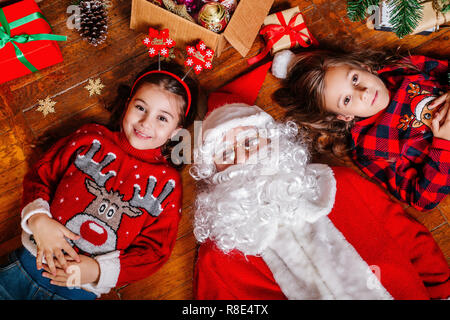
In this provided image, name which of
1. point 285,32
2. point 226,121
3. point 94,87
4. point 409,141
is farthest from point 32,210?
point 409,141

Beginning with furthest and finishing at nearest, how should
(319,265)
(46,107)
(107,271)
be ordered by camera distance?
(46,107), (107,271), (319,265)

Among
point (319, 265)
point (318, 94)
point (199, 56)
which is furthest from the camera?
point (199, 56)

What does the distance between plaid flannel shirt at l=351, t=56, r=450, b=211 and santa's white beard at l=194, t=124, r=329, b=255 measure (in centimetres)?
51

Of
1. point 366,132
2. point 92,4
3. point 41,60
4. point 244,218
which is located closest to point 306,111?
point 366,132

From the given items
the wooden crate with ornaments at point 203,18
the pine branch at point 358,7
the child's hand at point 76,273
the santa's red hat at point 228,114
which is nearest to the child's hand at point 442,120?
the pine branch at point 358,7

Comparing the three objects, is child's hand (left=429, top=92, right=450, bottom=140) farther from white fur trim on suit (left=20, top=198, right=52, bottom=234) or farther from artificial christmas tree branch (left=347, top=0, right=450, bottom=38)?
white fur trim on suit (left=20, top=198, right=52, bottom=234)

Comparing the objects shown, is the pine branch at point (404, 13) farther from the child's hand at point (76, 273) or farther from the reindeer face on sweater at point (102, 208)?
the child's hand at point (76, 273)

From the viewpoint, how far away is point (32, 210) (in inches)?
63.0

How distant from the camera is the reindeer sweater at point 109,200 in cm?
166

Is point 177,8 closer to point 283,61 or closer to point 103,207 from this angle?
point 283,61

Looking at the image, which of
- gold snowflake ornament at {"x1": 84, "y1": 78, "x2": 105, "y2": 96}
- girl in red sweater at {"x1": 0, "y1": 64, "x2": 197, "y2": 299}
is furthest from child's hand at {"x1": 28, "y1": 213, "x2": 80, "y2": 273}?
gold snowflake ornament at {"x1": 84, "y1": 78, "x2": 105, "y2": 96}

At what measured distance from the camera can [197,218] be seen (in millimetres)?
1668

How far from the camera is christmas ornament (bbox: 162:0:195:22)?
1.72 meters

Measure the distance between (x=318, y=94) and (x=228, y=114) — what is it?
0.51 m
